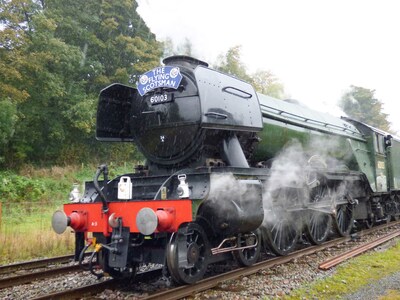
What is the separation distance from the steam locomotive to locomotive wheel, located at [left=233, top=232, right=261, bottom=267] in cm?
2

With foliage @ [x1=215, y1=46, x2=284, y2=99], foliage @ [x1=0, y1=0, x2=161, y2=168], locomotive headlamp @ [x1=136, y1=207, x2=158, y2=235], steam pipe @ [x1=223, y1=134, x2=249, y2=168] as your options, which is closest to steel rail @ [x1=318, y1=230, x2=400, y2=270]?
steam pipe @ [x1=223, y1=134, x2=249, y2=168]

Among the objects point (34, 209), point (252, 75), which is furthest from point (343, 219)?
point (252, 75)

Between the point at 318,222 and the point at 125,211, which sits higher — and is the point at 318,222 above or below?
below

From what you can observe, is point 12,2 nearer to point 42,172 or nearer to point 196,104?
point 42,172

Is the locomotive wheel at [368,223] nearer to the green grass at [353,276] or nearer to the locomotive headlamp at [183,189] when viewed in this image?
the green grass at [353,276]

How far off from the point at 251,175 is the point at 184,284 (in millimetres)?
1790

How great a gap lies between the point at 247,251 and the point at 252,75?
87.8 ft

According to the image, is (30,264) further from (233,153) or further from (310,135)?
(310,135)

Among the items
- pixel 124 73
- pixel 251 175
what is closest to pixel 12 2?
pixel 124 73

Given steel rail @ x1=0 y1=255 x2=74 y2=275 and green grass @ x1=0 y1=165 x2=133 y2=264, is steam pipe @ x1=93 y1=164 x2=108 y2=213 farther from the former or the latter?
green grass @ x1=0 y1=165 x2=133 y2=264

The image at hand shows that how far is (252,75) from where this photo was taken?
1248 inches

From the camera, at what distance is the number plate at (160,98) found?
5.79 meters

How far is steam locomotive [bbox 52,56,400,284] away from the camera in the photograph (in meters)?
4.80

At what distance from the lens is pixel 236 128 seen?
585cm
